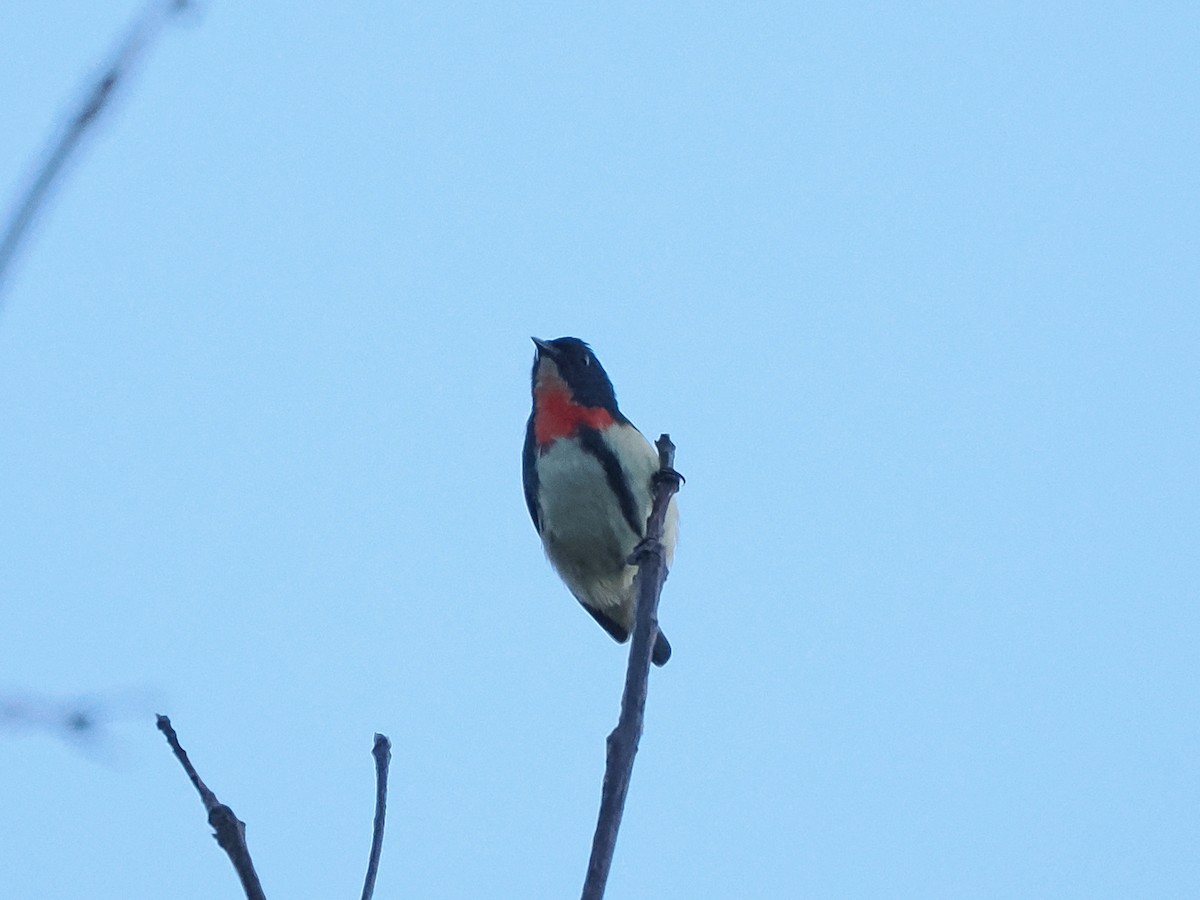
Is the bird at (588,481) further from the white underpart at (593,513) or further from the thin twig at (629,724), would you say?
the thin twig at (629,724)

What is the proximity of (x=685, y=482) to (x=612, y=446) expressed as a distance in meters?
0.37

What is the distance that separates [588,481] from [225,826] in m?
4.19

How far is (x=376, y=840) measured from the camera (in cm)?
235

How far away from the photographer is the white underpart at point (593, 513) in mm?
6133

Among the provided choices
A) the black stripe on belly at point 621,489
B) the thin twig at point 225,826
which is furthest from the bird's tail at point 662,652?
the thin twig at point 225,826

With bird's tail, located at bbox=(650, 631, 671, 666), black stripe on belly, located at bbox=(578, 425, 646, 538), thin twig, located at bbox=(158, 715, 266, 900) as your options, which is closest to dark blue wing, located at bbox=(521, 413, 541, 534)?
black stripe on belly, located at bbox=(578, 425, 646, 538)

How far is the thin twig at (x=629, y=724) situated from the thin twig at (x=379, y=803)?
36 centimetres

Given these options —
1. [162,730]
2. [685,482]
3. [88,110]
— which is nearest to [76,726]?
[162,730]

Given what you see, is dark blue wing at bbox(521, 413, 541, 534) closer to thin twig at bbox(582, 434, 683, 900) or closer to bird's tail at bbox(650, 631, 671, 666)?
bird's tail at bbox(650, 631, 671, 666)

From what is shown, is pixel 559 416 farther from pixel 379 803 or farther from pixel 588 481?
pixel 379 803

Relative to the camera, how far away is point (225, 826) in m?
2.02

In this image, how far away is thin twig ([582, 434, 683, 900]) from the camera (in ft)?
7.67

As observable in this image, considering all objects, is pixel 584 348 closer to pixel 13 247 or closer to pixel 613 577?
pixel 613 577

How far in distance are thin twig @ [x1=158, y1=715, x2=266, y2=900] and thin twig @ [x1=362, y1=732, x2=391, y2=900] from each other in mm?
309
